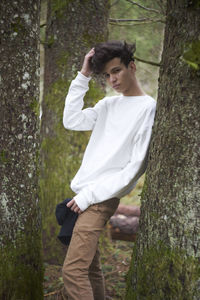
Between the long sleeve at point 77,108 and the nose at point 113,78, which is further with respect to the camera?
the long sleeve at point 77,108

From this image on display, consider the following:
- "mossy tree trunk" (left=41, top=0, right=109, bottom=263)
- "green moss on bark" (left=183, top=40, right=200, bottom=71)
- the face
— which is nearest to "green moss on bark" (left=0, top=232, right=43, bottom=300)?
the face

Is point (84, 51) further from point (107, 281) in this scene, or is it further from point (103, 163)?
point (107, 281)

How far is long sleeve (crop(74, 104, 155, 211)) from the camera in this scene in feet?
8.11

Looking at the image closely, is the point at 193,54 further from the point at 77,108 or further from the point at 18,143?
the point at 18,143

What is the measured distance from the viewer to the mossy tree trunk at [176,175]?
6.85 feet

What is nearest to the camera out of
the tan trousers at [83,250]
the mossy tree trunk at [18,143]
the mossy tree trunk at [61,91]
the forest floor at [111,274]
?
the tan trousers at [83,250]

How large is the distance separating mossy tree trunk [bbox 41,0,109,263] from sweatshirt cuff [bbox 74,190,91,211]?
202 centimetres

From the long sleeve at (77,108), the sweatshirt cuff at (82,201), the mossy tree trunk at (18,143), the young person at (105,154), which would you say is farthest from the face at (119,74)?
the sweatshirt cuff at (82,201)

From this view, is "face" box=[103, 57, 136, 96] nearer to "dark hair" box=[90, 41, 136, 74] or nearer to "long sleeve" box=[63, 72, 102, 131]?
"dark hair" box=[90, 41, 136, 74]

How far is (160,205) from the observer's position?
7.42 ft

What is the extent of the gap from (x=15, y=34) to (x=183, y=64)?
1.39 metres

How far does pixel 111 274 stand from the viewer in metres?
4.28

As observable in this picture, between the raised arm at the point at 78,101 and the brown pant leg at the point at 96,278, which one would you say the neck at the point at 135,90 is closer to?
the raised arm at the point at 78,101

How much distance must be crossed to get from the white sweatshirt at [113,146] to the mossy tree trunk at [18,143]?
406mm
